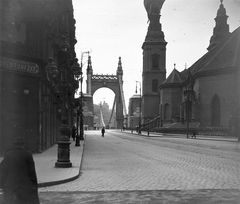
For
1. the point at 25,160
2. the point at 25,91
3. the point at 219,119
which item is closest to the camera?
the point at 25,160

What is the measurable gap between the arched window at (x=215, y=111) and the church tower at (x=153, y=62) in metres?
28.6

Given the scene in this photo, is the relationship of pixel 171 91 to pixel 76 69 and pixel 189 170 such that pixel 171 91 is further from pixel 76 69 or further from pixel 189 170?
pixel 189 170

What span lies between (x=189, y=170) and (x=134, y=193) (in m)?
4.72

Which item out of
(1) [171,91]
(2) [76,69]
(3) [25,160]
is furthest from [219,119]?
(3) [25,160]

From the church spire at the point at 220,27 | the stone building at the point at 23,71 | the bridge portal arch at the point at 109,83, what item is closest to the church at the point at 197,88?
the church spire at the point at 220,27

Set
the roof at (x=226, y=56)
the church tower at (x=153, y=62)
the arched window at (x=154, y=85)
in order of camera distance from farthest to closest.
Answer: the arched window at (x=154, y=85)
the church tower at (x=153, y=62)
the roof at (x=226, y=56)

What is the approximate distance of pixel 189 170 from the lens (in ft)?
42.8

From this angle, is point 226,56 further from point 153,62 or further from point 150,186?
point 150,186

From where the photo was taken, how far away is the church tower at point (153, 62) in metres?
85.5

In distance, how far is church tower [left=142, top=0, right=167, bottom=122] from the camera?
281 feet

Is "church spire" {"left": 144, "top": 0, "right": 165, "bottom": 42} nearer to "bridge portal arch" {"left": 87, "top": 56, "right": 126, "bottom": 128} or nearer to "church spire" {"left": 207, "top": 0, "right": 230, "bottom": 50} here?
"church spire" {"left": 207, "top": 0, "right": 230, "bottom": 50}

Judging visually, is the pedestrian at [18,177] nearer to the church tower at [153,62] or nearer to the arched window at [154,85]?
the church tower at [153,62]

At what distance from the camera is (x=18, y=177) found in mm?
5164

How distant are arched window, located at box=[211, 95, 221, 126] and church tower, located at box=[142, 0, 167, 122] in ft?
93.8
